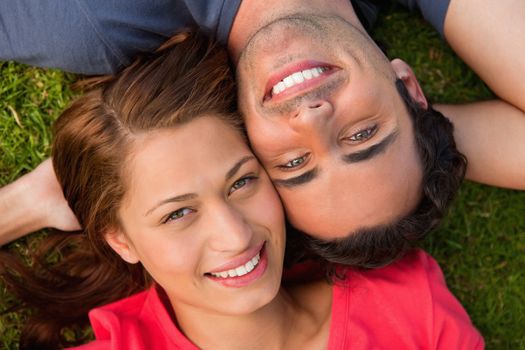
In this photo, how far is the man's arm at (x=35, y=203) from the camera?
341cm

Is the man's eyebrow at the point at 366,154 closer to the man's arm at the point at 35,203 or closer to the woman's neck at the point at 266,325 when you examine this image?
the woman's neck at the point at 266,325

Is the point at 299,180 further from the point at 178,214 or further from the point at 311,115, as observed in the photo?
the point at 178,214

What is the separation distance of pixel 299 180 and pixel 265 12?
2.51 feet

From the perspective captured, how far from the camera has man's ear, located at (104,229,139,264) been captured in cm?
281

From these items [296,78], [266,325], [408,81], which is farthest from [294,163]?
[266,325]

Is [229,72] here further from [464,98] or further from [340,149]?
[464,98]

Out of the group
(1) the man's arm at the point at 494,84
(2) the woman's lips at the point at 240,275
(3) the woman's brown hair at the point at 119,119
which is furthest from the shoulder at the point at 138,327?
(1) the man's arm at the point at 494,84


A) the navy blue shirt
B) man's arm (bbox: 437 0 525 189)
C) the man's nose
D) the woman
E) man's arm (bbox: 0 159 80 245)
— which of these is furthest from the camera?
man's arm (bbox: 0 159 80 245)

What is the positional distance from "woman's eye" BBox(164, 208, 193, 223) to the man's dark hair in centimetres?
65

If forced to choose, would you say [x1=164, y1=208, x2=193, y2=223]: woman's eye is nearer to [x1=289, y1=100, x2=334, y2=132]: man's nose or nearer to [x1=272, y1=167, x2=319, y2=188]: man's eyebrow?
[x1=272, y1=167, x2=319, y2=188]: man's eyebrow

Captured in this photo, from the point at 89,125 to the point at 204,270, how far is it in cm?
79

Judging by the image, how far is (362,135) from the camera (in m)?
2.59

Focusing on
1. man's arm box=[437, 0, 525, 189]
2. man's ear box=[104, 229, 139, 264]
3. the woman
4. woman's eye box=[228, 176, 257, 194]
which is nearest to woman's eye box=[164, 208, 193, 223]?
the woman

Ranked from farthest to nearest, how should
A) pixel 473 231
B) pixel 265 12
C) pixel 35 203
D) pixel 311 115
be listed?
pixel 473 231 < pixel 35 203 < pixel 265 12 < pixel 311 115
